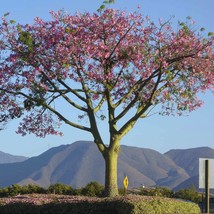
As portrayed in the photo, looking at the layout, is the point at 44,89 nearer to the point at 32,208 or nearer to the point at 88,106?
the point at 88,106

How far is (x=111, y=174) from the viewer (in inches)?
1154

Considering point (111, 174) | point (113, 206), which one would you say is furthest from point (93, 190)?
point (113, 206)

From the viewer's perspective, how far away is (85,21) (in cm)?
Answer: 2802

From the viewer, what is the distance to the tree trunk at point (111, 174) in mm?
29000

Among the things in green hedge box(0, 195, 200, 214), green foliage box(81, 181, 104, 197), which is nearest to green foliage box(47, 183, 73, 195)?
green foliage box(81, 181, 104, 197)

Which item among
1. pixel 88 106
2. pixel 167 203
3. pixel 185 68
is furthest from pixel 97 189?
pixel 167 203

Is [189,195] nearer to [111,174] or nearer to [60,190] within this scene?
[60,190]

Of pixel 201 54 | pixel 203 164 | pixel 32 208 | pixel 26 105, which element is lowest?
pixel 32 208

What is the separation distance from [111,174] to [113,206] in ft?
22.8

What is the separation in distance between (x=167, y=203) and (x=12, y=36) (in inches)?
460

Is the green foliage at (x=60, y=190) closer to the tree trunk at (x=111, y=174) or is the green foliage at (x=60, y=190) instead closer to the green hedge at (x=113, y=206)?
the tree trunk at (x=111, y=174)

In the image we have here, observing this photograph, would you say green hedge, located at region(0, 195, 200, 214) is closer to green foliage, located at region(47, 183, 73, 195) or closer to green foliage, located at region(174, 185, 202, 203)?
green foliage, located at region(47, 183, 73, 195)

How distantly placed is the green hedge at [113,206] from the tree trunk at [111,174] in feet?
14.9

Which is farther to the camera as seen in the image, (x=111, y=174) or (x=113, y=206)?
(x=111, y=174)
